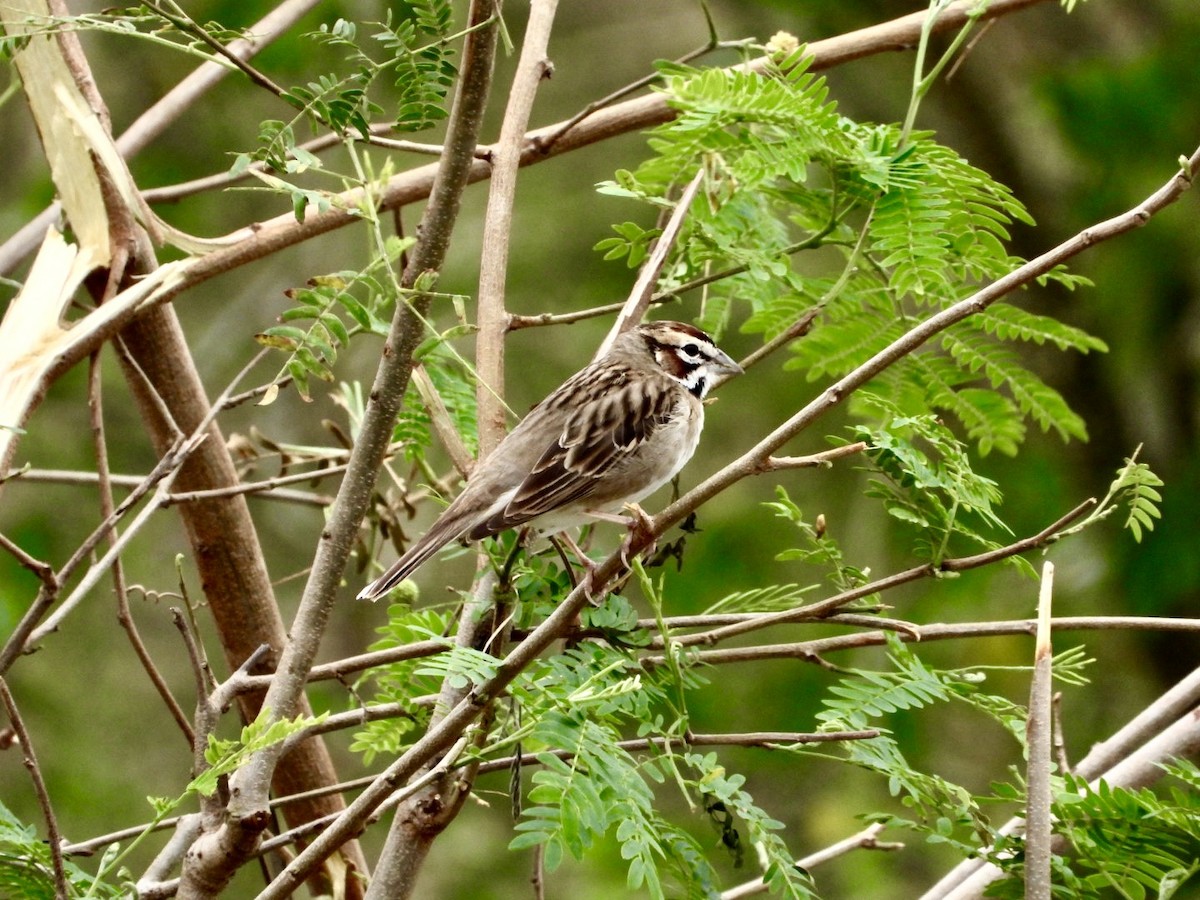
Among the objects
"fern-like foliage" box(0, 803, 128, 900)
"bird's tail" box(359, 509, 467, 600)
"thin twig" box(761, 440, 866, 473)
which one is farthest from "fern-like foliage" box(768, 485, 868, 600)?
"fern-like foliage" box(0, 803, 128, 900)

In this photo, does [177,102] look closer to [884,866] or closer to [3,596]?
[3,596]

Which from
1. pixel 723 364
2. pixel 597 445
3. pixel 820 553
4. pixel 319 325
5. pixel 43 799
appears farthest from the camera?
pixel 723 364

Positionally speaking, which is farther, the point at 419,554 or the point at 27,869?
the point at 419,554

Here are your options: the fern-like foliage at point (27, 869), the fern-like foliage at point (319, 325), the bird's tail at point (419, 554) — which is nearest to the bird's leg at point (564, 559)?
the bird's tail at point (419, 554)

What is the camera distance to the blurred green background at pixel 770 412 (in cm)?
780

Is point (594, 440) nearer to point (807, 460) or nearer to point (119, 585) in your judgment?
point (119, 585)

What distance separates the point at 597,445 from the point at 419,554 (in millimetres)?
688

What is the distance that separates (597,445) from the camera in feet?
12.3

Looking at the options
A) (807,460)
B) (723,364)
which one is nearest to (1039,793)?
(807,460)

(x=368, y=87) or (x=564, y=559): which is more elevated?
(x=368, y=87)

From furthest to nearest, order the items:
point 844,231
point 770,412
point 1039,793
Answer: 1. point 770,412
2. point 844,231
3. point 1039,793

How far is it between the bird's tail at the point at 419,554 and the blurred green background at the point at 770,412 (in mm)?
4102

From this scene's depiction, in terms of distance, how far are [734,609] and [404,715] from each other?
104 centimetres

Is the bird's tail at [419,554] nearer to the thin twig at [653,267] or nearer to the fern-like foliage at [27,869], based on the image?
the thin twig at [653,267]
